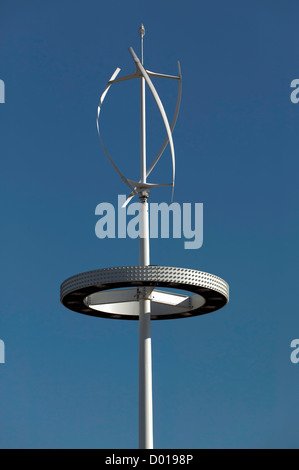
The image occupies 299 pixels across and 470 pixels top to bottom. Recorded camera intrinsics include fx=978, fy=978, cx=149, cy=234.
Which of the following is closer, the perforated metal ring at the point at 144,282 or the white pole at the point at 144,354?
the perforated metal ring at the point at 144,282

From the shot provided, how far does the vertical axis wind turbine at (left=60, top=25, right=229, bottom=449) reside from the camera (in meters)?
60.2

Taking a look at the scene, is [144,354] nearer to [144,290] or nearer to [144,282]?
[144,290]

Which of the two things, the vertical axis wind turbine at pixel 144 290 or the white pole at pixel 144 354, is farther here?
the white pole at pixel 144 354

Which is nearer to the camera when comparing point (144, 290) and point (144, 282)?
point (144, 282)

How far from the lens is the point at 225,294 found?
209ft

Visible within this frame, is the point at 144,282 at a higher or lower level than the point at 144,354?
higher

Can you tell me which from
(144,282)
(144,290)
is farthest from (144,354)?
(144,282)

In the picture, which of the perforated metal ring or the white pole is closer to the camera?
the perforated metal ring

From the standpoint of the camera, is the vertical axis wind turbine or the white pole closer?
the vertical axis wind turbine

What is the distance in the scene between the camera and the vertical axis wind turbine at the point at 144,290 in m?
60.2

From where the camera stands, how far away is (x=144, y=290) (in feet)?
215
